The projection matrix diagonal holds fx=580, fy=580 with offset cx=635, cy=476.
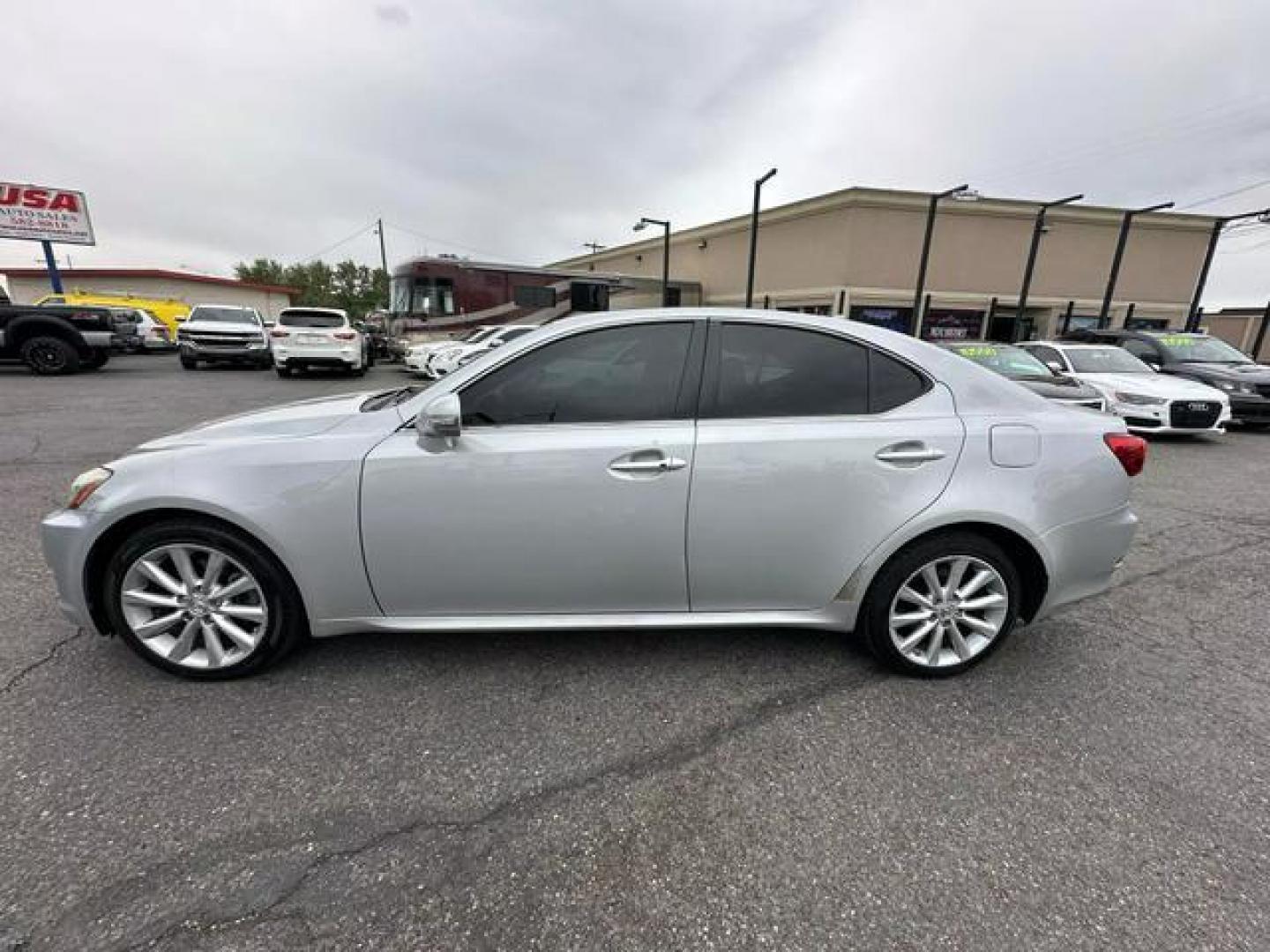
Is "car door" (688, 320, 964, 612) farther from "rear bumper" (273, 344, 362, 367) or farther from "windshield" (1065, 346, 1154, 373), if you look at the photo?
"rear bumper" (273, 344, 362, 367)

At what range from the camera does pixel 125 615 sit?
7.83 feet

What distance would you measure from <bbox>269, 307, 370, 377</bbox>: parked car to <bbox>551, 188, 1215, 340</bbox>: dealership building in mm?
17731

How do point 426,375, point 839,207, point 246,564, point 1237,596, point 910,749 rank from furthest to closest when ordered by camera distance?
point 839,207
point 426,375
point 1237,596
point 246,564
point 910,749

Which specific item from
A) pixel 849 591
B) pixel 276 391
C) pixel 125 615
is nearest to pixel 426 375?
pixel 276 391

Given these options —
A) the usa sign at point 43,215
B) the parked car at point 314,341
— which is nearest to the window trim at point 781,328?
the parked car at point 314,341

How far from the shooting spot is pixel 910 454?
2.37 meters

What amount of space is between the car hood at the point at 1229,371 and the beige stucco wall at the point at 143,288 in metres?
38.9

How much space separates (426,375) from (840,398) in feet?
47.0

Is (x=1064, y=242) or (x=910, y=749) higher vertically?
(x=1064, y=242)

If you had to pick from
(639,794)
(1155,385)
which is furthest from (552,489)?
(1155,385)

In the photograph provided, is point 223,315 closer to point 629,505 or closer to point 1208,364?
point 629,505

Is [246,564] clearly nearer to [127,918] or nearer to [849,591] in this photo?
[127,918]

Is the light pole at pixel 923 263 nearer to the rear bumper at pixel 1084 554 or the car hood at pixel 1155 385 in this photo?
the car hood at pixel 1155 385

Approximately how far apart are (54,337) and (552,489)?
1686 cm
